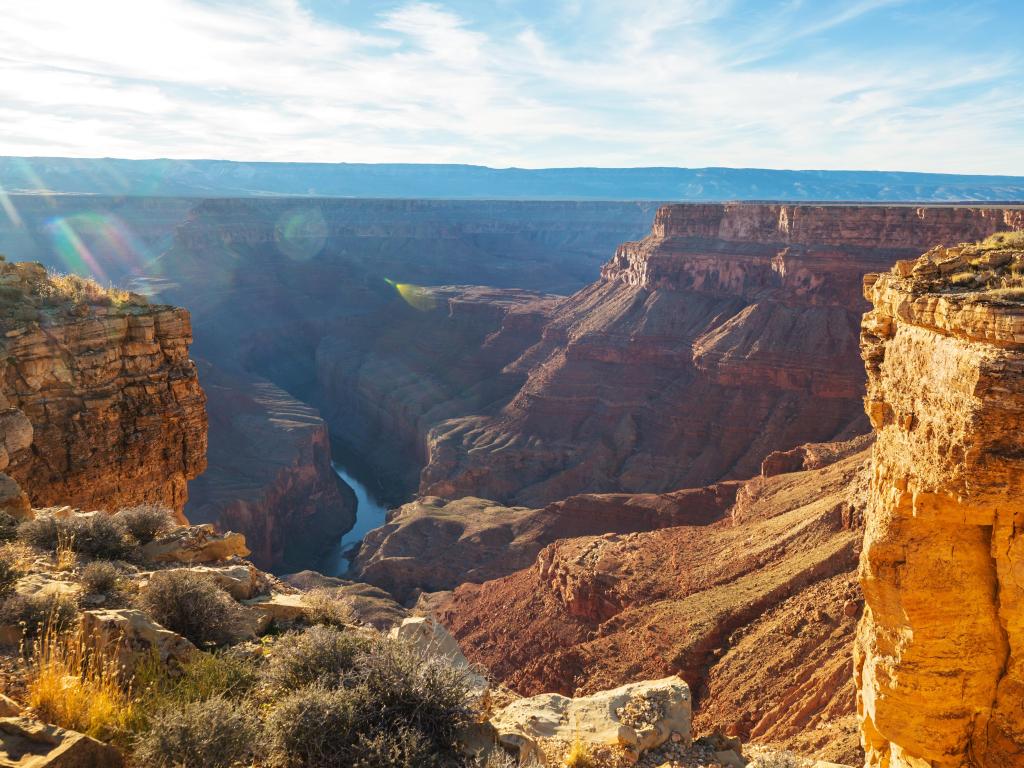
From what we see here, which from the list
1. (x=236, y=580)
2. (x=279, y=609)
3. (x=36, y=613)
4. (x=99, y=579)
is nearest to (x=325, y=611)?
(x=279, y=609)

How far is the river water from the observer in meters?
45.7

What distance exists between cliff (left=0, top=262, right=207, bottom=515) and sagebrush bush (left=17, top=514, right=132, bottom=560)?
4961 mm

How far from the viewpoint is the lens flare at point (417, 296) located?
8694cm

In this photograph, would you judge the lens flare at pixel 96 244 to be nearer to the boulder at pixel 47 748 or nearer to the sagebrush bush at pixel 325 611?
the sagebrush bush at pixel 325 611

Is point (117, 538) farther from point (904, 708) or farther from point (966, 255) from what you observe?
point (966, 255)

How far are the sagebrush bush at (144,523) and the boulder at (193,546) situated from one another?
22 cm

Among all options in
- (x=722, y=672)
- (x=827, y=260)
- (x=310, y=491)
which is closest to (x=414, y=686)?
(x=722, y=672)

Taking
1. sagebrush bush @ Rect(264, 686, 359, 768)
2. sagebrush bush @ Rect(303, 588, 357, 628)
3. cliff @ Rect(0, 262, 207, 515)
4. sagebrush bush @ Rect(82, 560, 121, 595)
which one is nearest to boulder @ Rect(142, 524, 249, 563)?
sagebrush bush @ Rect(303, 588, 357, 628)

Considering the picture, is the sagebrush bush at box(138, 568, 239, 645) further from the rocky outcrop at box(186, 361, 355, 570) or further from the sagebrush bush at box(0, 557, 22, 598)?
the rocky outcrop at box(186, 361, 355, 570)

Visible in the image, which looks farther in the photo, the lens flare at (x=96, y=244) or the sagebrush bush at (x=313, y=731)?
the lens flare at (x=96, y=244)

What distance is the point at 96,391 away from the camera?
53.3ft

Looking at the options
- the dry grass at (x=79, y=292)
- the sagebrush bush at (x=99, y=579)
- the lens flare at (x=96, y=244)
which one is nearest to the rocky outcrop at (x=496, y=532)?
the dry grass at (x=79, y=292)

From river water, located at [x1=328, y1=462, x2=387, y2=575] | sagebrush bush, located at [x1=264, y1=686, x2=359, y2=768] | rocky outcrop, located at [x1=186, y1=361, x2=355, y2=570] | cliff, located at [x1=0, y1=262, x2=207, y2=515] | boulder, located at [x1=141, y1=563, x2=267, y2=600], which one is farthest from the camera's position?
river water, located at [x1=328, y1=462, x2=387, y2=575]

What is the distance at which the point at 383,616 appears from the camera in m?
28.8
